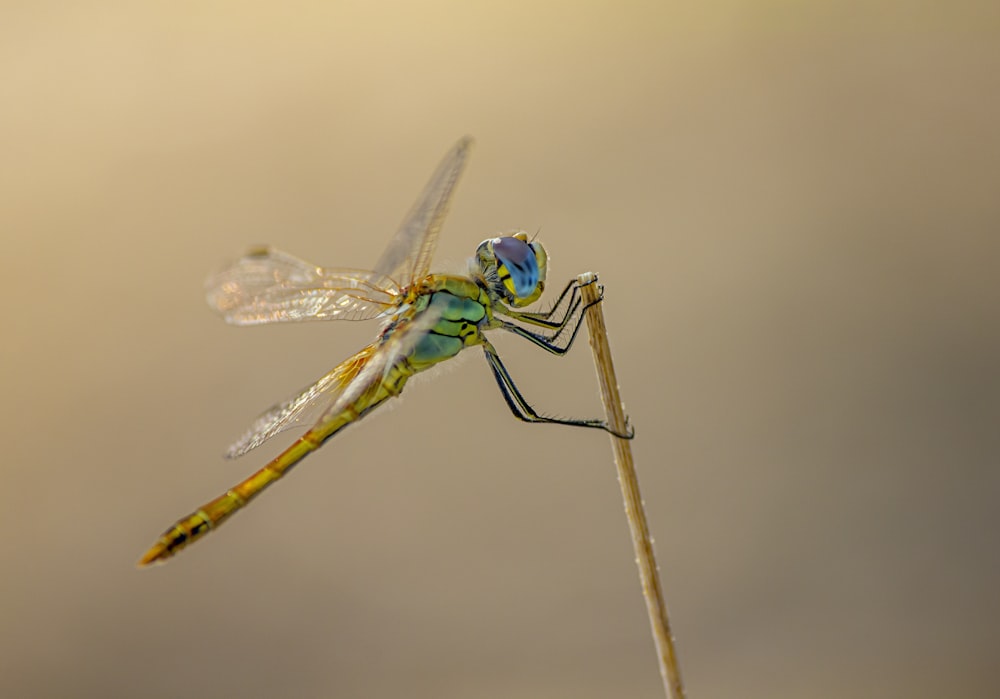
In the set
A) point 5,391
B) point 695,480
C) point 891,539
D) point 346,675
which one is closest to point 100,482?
point 5,391

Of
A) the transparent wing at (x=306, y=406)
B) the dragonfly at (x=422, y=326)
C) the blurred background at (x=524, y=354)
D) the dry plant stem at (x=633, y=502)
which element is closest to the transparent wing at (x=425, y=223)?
the dragonfly at (x=422, y=326)

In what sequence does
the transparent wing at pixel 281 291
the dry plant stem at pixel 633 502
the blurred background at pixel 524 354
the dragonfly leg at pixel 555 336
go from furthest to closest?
1. the blurred background at pixel 524 354
2. the transparent wing at pixel 281 291
3. the dragonfly leg at pixel 555 336
4. the dry plant stem at pixel 633 502

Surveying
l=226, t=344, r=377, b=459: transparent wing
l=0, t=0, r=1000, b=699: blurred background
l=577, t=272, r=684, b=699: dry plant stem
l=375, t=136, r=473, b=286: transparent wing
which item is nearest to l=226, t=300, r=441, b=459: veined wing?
l=226, t=344, r=377, b=459: transparent wing

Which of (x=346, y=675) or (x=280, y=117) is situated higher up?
(x=280, y=117)

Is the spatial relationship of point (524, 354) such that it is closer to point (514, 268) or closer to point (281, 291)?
point (281, 291)

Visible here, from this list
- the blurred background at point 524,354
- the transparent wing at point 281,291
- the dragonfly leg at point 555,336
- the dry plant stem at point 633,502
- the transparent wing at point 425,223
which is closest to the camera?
the dry plant stem at point 633,502

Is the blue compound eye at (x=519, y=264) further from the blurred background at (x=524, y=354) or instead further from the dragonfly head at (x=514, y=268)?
the blurred background at (x=524, y=354)

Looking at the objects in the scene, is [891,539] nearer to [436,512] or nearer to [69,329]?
[436,512]
